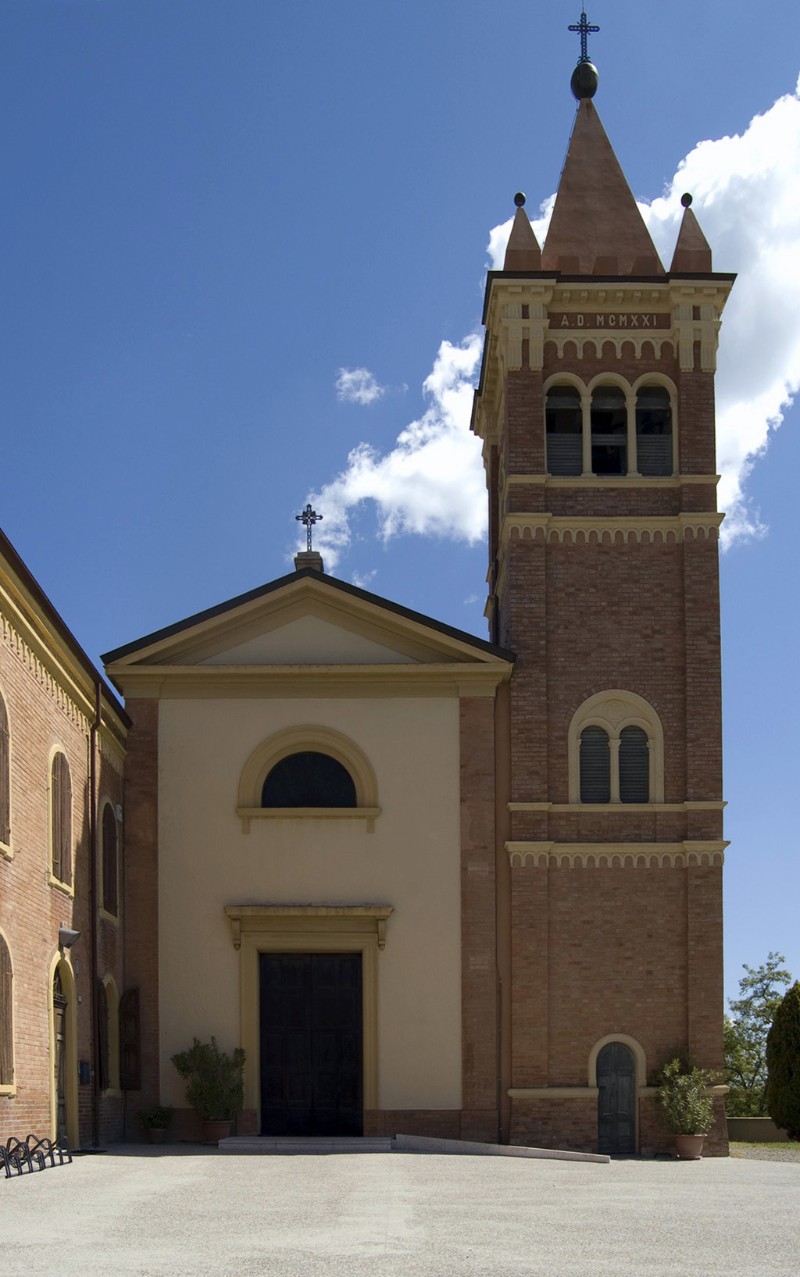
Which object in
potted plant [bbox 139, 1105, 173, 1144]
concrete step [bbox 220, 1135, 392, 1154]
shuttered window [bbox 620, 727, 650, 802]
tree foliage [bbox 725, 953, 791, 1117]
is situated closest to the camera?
concrete step [bbox 220, 1135, 392, 1154]

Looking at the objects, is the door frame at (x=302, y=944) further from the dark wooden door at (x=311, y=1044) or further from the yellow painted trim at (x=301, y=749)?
the yellow painted trim at (x=301, y=749)

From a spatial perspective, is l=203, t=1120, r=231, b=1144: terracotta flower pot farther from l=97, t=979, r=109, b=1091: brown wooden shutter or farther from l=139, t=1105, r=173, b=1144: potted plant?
l=97, t=979, r=109, b=1091: brown wooden shutter

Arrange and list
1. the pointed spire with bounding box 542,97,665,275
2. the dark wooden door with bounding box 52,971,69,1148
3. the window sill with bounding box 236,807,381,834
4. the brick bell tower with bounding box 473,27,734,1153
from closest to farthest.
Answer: the dark wooden door with bounding box 52,971,69,1148 → the brick bell tower with bounding box 473,27,734,1153 → the window sill with bounding box 236,807,381,834 → the pointed spire with bounding box 542,97,665,275

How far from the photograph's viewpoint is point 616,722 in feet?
97.2

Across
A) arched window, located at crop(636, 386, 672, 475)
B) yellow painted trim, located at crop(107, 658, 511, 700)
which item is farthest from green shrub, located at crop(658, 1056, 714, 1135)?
arched window, located at crop(636, 386, 672, 475)

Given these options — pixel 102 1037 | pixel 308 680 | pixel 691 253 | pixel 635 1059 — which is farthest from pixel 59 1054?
pixel 691 253

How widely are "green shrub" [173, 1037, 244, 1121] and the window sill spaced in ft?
11.7

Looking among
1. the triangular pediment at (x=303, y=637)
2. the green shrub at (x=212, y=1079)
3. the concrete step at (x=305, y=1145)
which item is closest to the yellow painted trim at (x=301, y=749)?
the triangular pediment at (x=303, y=637)

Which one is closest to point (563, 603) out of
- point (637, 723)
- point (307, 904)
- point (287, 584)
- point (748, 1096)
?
point (637, 723)

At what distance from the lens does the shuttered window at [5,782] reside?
20516 millimetres

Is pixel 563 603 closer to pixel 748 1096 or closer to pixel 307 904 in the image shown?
pixel 307 904

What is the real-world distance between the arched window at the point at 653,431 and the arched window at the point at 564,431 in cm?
104

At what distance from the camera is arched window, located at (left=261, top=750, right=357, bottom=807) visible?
2923 centimetres

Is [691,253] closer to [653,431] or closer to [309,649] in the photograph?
[653,431]
